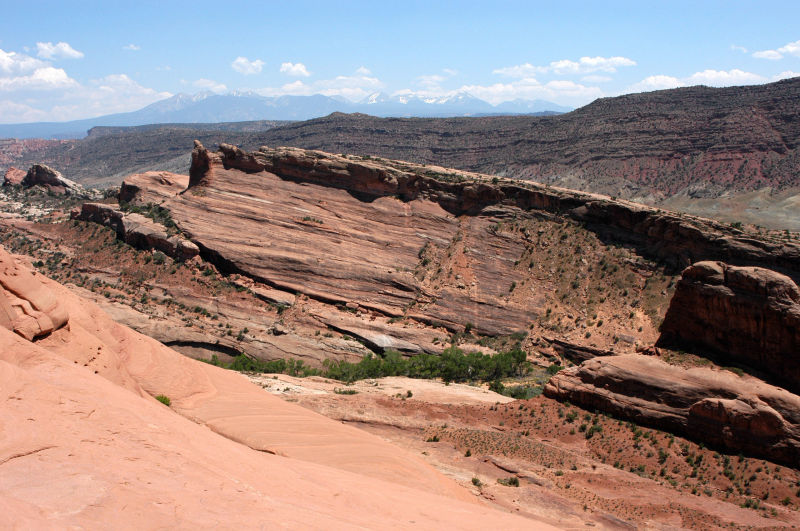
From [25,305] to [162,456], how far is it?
19.2ft

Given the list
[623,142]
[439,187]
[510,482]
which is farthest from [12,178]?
[623,142]

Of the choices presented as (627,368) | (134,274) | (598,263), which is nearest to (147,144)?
(134,274)

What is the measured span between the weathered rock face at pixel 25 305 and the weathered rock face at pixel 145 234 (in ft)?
85.2

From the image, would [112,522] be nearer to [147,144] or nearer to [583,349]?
[583,349]

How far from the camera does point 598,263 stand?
38.7 m

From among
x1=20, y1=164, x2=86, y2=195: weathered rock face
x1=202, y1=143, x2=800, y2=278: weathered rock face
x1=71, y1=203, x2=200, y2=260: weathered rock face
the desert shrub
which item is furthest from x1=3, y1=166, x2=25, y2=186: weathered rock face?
the desert shrub

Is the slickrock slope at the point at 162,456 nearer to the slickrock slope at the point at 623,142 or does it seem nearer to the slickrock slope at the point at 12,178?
the slickrock slope at the point at 12,178

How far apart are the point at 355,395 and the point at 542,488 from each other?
374 inches

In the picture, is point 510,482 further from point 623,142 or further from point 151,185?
point 623,142

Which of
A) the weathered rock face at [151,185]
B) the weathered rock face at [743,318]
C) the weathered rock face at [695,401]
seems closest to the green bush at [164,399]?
the weathered rock face at [695,401]

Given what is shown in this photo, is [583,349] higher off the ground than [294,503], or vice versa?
[294,503]

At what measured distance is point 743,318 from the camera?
2177cm

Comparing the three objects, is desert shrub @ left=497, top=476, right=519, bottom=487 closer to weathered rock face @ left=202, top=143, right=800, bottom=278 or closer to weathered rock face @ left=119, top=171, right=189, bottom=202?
weathered rock face @ left=202, top=143, right=800, bottom=278

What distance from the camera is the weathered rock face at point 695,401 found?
18359mm
